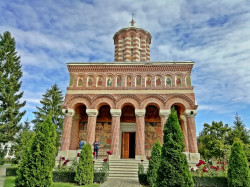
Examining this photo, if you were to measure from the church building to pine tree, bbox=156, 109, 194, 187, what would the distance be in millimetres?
8691

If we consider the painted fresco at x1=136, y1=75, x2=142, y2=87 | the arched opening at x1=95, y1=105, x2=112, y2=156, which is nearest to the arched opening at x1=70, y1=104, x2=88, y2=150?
the arched opening at x1=95, y1=105, x2=112, y2=156

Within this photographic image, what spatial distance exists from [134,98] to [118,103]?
1.44 metres

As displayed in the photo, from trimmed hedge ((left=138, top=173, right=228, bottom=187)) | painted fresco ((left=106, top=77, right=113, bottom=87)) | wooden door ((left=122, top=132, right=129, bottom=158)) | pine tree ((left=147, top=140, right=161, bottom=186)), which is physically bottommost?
trimmed hedge ((left=138, top=173, right=228, bottom=187))

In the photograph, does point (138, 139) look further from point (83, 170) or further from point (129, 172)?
point (83, 170)

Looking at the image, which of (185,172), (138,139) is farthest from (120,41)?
(185,172)

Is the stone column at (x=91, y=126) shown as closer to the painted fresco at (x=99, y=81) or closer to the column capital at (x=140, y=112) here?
the painted fresco at (x=99, y=81)

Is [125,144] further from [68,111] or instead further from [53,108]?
[53,108]

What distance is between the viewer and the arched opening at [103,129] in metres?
A: 16.3

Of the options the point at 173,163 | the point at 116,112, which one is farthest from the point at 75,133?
the point at 173,163

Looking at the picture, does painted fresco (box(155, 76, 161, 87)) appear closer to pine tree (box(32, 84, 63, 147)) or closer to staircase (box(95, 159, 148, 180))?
staircase (box(95, 159, 148, 180))

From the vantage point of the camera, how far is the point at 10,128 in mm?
20328

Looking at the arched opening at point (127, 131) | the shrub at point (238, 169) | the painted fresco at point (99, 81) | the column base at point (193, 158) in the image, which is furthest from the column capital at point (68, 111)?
the shrub at point (238, 169)

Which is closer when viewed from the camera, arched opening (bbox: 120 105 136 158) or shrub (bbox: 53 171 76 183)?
shrub (bbox: 53 171 76 183)

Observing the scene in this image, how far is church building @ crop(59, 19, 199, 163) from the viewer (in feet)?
49.9
